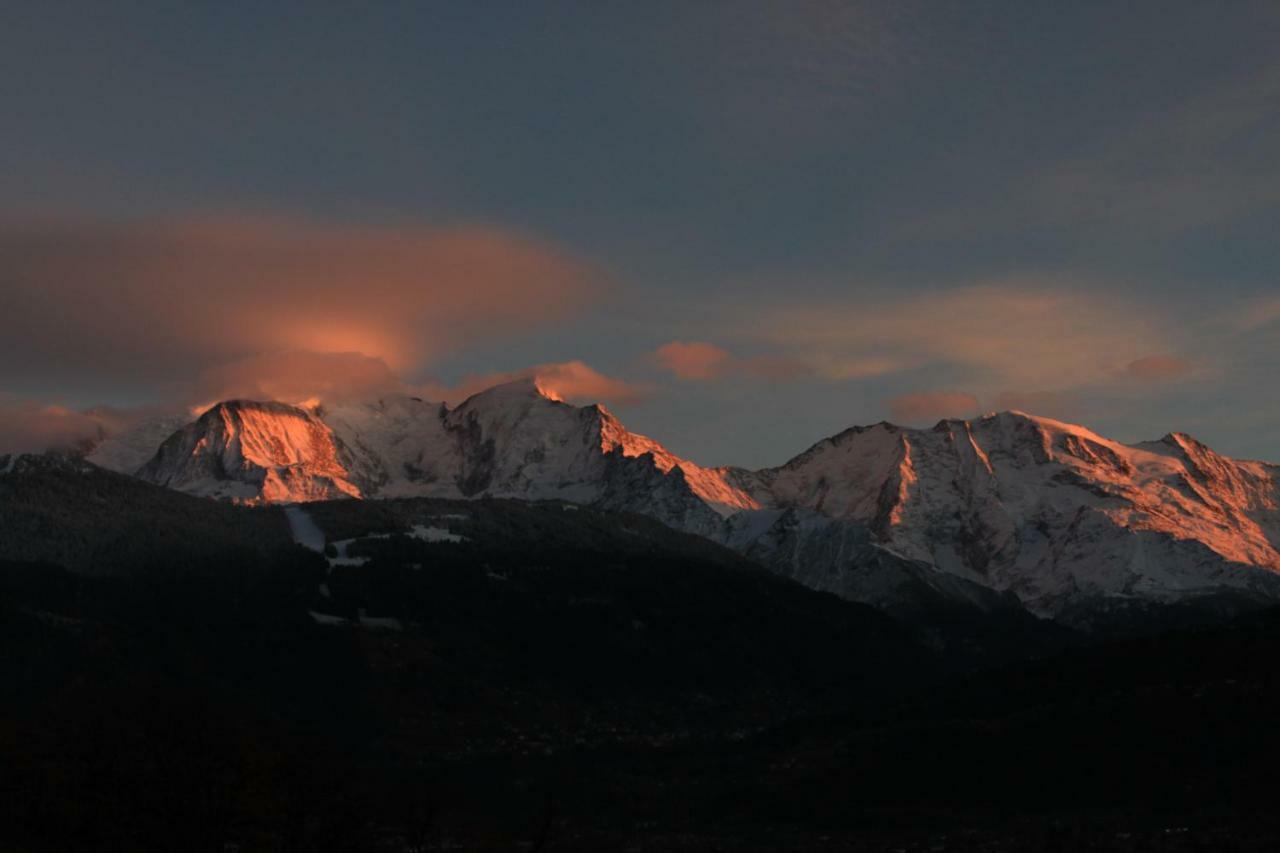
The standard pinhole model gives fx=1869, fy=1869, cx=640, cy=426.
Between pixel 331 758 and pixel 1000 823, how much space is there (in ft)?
214

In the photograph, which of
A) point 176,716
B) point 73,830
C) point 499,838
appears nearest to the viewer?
point 73,830

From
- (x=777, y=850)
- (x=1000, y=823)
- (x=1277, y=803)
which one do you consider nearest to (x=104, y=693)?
(x=777, y=850)

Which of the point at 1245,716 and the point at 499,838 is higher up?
the point at 1245,716

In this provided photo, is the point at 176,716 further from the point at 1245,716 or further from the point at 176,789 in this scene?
the point at 1245,716

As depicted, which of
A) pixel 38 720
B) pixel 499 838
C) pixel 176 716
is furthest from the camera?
pixel 499 838

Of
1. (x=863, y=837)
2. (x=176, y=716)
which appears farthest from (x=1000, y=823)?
(x=176, y=716)

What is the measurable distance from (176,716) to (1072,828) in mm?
81956

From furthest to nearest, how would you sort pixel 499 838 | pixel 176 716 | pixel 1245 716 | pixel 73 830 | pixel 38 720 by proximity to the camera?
pixel 1245 716, pixel 499 838, pixel 38 720, pixel 176 716, pixel 73 830

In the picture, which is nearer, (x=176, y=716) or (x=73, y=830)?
(x=73, y=830)

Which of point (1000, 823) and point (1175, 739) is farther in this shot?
point (1175, 739)

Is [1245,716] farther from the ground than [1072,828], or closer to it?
farther from the ground

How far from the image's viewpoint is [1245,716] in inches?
7692

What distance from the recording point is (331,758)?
566ft

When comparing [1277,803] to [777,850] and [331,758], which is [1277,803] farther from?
[331,758]
